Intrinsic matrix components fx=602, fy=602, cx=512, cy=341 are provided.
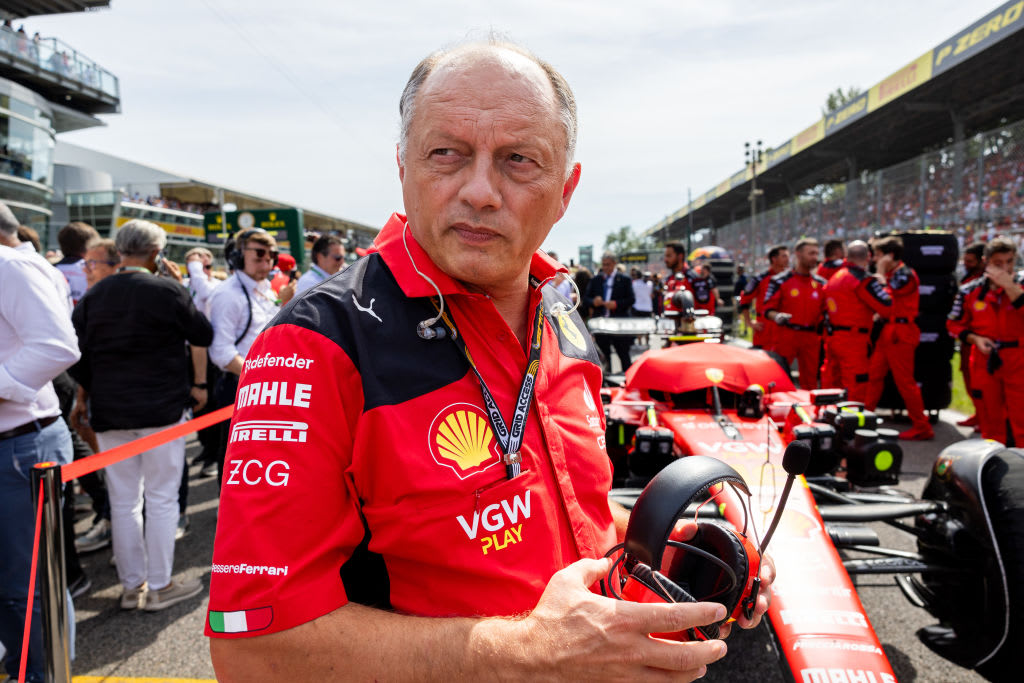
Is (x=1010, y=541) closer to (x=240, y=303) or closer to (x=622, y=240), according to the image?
(x=240, y=303)

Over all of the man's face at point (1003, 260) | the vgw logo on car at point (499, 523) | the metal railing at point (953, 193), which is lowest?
the vgw logo on car at point (499, 523)

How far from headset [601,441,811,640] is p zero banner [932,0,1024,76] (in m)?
14.2

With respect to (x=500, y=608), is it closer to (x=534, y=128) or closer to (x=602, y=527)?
(x=602, y=527)

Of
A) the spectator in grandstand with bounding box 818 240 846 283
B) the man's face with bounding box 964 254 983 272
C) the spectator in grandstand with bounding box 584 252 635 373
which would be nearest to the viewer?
the man's face with bounding box 964 254 983 272

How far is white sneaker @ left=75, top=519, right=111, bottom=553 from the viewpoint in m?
4.25

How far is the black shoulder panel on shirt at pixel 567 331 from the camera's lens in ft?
4.89

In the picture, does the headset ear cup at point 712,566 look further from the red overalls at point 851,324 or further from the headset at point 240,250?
the red overalls at point 851,324

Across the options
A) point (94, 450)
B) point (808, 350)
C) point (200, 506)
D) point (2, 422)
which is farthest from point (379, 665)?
point (808, 350)

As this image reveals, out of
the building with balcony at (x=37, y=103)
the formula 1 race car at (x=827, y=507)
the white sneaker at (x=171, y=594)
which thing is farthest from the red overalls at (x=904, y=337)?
the building with balcony at (x=37, y=103)

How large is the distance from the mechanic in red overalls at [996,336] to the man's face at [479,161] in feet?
20.8

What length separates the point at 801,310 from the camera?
814cm

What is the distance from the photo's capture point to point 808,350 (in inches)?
326

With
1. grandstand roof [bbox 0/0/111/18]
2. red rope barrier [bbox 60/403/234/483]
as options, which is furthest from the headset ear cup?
grandstand roof [bbox 0/0/111/18]

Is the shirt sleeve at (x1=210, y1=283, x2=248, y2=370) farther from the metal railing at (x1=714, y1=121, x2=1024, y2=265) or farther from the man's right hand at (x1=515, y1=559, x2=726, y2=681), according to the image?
the metal railing at (x1=714, y1=121, x2=1024, y2=265)
